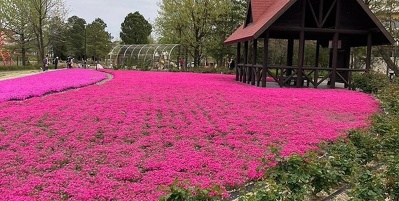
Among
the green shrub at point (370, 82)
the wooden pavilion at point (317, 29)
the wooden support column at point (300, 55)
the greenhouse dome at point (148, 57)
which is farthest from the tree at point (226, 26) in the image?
the green shrub at point (370, 82)

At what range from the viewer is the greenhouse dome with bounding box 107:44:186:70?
137 ft

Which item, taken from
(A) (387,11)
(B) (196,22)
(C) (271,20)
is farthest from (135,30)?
(C) (271,20)

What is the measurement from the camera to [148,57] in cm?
4234

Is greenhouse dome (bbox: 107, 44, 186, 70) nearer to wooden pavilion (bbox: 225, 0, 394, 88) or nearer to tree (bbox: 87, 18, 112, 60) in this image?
tree (bbox: 87, 18, 112, 60)

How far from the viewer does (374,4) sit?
2919 centimetres

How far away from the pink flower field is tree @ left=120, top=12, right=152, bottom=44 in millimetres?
56089

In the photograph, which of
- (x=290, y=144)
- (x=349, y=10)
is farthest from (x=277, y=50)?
(x=290, y=144)

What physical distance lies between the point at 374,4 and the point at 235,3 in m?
15.3

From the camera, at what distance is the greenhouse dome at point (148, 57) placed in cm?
4172

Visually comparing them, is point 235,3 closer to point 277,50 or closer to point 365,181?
point 277,50

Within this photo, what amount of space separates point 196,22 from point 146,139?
1354 inches

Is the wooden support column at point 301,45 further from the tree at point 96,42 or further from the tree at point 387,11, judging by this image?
the tree at point 96,42

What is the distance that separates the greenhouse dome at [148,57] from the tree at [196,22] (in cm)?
175

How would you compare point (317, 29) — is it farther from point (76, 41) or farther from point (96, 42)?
point (76, 41)
